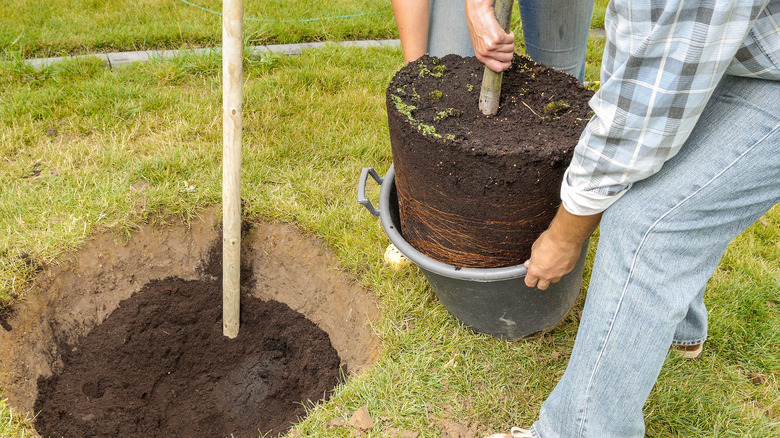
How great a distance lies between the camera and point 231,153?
203cm

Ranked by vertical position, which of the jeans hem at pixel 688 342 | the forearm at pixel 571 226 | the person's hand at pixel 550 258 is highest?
the forearm at pixel 571 226

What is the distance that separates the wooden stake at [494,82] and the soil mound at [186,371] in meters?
1.19

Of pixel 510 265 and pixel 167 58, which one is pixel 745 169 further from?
pixel 167 58

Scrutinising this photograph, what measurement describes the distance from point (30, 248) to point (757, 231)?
317 cm

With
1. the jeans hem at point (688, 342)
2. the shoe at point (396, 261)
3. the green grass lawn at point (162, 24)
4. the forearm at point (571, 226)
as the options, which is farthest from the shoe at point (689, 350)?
the green grass lawn at point (162, 24)

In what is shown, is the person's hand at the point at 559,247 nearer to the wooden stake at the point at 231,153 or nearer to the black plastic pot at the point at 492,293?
the black plastic pot at the point at 492,293

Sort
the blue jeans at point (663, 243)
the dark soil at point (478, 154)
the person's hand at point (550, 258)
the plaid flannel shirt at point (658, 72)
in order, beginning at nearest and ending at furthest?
1. the plaid flannel shirt at point (658, 72)
2. the blue jeans at point (663, 243)
3. the person's hand at point (550, 258)
4. the dark soil at point (478, 154)

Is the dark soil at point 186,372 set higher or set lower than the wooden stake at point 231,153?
lower

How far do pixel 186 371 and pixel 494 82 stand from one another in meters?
1.71

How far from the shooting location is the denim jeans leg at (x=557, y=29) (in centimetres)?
240

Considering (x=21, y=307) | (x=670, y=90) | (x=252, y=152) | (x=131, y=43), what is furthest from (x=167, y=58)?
(x=670, y=90)

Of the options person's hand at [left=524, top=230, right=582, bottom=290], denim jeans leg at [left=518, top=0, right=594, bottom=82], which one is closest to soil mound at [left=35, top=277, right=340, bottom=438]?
person's hand at [left=524, top=230, right=582, bottom=290]

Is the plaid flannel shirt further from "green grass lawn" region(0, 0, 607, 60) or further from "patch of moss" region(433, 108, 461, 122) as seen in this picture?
"green grass lawn" region(0, 0, 607, 60)

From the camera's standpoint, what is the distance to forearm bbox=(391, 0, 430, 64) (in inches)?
87.6
